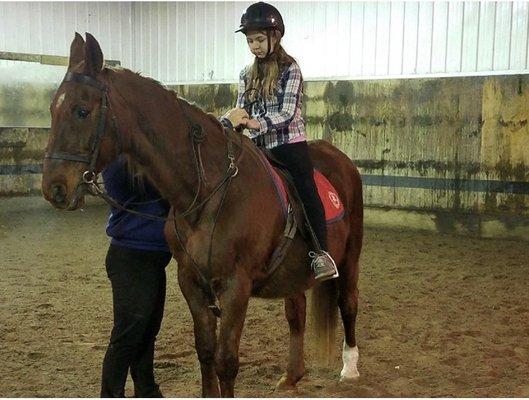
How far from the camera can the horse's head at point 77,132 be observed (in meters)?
2.29

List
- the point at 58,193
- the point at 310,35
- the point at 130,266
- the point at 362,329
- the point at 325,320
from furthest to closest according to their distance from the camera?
the point at 310,35
the point at 362,329
the point at 325,320
the point at 130,266
the point at 58,193

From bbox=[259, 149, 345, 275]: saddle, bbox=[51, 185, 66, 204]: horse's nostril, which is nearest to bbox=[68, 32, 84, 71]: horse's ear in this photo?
bbox=[51, 185, 66, 204]: horse's nostril

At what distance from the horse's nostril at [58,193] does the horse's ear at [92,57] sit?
47 centimetres

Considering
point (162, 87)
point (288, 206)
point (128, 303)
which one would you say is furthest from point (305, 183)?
point (128, 303)

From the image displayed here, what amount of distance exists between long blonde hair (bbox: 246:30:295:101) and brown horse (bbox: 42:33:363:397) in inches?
12.2

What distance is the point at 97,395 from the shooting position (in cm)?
333

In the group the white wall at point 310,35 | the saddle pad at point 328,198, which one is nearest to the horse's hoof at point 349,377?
the saddle pad at point 328,198

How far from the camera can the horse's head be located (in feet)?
7.51

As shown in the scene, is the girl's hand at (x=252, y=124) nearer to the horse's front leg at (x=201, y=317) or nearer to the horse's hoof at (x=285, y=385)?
the horse's front leg at (x=201, y=317)

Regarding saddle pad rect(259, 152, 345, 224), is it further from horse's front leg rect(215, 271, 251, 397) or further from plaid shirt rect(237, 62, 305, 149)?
horse's front leg rect(215, 271, 251, 397)

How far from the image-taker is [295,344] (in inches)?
143

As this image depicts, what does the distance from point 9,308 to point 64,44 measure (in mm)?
7908

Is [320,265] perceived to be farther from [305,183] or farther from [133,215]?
[133,215]

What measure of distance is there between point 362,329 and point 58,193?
3.02 metres
